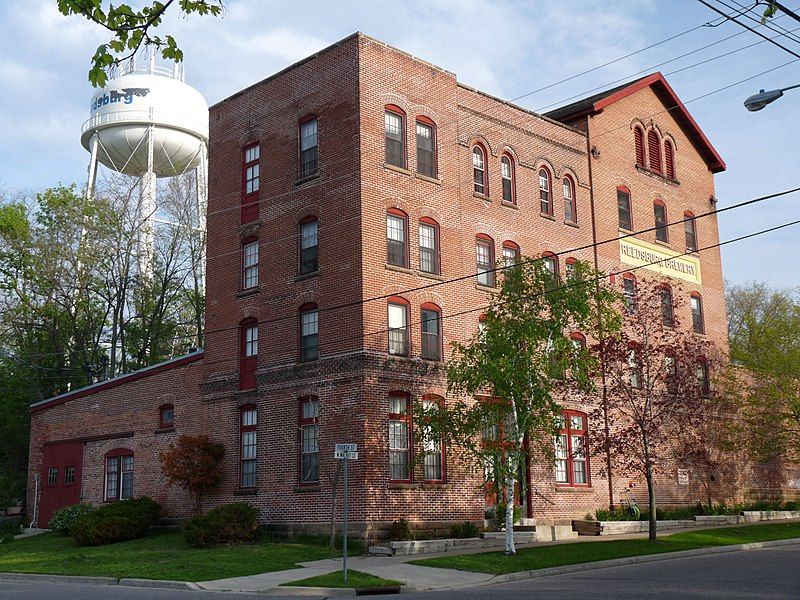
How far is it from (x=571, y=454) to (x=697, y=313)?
39.7 ft

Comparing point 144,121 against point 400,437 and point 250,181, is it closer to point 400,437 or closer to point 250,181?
point 250,181

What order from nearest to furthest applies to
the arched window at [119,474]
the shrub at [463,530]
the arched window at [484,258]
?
the shrub at [463,530] → the arched window at [484,258] → the arched window at [119,474]

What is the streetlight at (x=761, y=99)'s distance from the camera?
1573cm

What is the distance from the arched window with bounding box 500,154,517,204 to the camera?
3531 centimetres

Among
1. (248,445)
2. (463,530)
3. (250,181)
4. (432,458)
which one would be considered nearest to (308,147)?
(250,181)

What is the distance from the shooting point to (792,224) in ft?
69.9

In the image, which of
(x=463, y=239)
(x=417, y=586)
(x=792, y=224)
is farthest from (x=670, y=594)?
(x=463, y=239)

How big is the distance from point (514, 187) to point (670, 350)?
9.64m

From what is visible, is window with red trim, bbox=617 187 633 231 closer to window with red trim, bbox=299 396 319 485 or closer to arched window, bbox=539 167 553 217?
arched window, bbox=539 167 553 217

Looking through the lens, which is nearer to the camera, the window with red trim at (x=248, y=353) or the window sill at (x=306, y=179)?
the window sill at (x=306, y=179)

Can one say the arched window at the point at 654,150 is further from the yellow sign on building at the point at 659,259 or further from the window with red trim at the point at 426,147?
the window with red trim at the point at 426,147

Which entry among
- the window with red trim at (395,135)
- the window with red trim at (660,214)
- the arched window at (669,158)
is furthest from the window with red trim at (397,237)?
the arched window at (669,158)

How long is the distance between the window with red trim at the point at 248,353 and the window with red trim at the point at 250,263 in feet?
4.65

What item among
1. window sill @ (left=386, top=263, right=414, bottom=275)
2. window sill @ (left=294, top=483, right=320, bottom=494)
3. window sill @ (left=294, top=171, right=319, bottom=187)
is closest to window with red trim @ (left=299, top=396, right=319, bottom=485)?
window sill @ (left=294, top=483, right=320, bottom=494)
